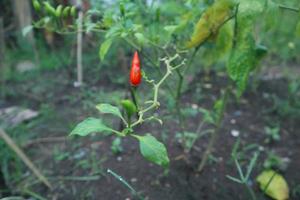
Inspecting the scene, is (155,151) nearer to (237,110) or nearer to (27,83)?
(237,110)

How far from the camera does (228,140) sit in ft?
6.59

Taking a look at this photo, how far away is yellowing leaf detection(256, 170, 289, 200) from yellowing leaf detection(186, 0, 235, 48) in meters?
0.64

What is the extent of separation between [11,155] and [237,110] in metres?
1.22

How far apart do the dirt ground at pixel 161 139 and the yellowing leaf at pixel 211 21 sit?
58cm

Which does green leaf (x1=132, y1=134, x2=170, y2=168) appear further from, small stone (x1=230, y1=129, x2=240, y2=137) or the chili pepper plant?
small stone (x1=230, y1=129, x2=240, y2=137)

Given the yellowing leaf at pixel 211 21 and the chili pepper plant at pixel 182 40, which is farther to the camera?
the yellowing leaf at pixel 211 21

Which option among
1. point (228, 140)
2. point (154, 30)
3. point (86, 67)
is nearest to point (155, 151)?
point (154, 30)

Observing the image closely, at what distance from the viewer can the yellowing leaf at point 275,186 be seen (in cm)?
162

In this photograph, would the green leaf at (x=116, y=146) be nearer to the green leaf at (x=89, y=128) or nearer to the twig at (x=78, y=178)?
the twig at (x=78, y=178)

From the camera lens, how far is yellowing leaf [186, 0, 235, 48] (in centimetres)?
128

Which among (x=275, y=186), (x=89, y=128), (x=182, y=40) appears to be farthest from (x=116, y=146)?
(x=89, y=128)

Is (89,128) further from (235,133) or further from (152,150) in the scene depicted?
(235,133)

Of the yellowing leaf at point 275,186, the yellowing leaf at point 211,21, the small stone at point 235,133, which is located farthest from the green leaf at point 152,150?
the small stone at point 235,133

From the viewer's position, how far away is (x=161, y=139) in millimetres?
1918
